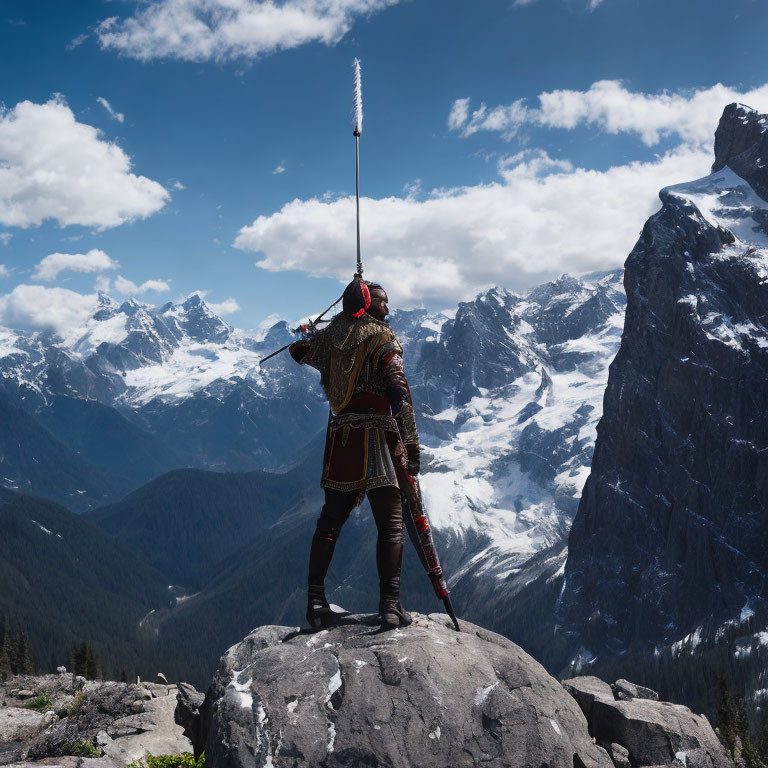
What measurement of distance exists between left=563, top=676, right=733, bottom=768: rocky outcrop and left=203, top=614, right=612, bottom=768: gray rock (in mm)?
2974

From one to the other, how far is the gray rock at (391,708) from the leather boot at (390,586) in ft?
Answer: 1.36

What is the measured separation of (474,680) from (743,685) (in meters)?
187

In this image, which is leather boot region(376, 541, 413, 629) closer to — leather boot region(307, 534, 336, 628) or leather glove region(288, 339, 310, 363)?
leather boot region(307, 534, 336, 628)

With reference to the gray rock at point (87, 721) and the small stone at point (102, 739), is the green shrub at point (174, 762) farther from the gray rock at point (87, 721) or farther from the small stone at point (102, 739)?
the gray rock at point (87, 721)

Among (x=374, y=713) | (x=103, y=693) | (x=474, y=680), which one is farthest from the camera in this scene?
(x=103, y=693)

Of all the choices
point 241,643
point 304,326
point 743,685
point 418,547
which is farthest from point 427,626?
point 743,685

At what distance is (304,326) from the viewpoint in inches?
588

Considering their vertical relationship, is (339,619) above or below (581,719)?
above

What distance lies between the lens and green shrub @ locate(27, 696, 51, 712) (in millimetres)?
23005

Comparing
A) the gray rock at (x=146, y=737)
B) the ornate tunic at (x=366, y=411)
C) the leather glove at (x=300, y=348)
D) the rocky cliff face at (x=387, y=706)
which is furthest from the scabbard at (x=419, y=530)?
the gray rock at (x=146, y=737)

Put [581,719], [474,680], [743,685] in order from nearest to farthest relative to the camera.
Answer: [474,680], [581,719], [743,685]

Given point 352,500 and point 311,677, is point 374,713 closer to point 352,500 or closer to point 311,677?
point 311,677

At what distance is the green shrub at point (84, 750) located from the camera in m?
13.4

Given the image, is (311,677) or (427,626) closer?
(311,677)
